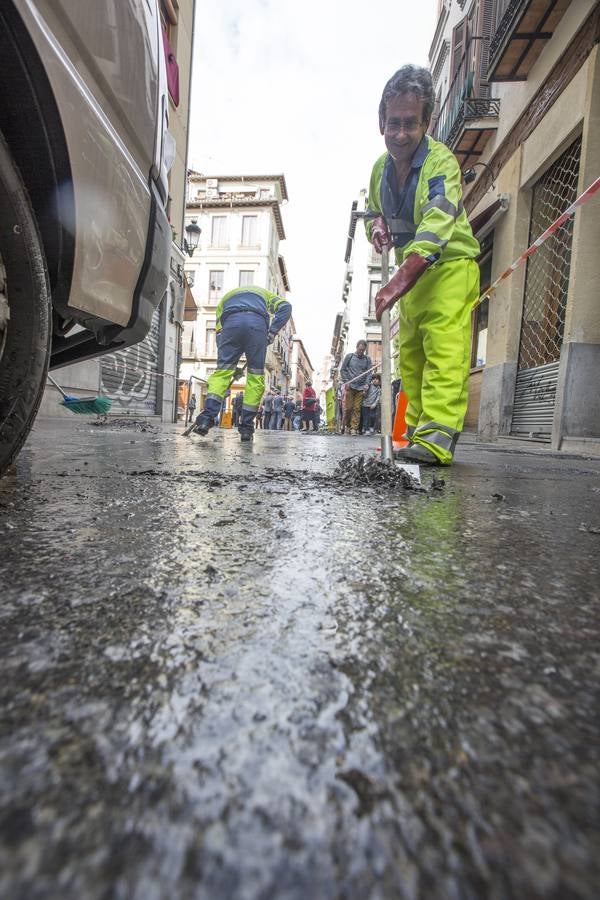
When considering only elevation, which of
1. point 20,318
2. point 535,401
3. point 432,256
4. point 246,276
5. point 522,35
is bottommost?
point 20,318

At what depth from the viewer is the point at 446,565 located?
80 centimetres

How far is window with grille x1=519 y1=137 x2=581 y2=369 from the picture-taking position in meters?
5.74

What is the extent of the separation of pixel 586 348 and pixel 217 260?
1329 inches

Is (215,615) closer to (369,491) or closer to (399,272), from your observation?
(369,491)

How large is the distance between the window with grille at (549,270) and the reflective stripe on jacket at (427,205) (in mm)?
3419

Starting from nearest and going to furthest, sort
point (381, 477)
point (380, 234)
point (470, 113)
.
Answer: point (381, 477), point (380, 234), point (470, 113)

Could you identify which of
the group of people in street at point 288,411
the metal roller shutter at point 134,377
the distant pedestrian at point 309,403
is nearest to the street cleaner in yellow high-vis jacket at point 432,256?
the metal roller shutter at point 134,377

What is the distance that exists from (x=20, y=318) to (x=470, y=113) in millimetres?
8976

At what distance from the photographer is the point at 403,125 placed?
2768mm

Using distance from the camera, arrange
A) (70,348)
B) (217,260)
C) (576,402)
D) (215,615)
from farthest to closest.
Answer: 1. (217,260)
2. (576,402)
3. (70,348)
4. (215,615)

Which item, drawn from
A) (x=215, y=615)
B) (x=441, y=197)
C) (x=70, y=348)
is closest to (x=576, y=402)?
(x=441, y=197)

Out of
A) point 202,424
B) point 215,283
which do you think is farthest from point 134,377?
point 215,283

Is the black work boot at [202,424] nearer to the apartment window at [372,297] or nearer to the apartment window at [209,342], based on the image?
the apartment window at [372,297]

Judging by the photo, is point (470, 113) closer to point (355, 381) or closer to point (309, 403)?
point (355, 381)
